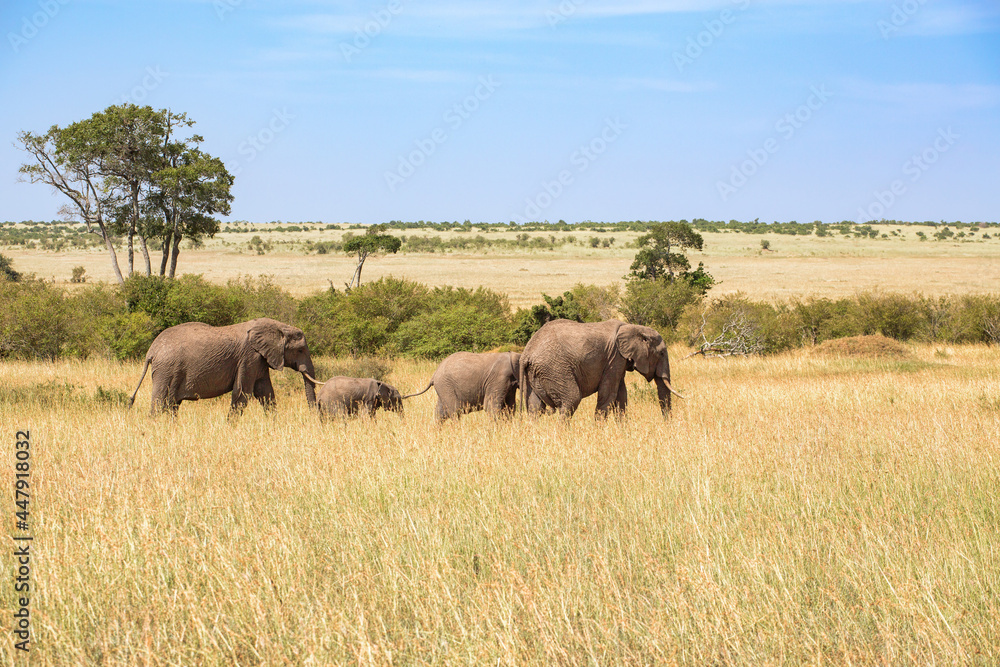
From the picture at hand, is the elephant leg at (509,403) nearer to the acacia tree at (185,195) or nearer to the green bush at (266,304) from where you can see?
the green bush at (266,304)

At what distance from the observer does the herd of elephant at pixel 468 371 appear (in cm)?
1085

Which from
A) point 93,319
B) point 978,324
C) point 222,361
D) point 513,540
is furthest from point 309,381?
point 978,324

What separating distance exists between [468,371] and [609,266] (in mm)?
63629

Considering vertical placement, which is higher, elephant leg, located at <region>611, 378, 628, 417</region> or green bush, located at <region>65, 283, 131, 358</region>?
green bush, located at <region>65, 283, 131, 358</region>

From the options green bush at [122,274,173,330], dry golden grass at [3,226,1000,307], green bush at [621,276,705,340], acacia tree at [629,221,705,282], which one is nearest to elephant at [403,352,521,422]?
green bush at [122,274,173,330]

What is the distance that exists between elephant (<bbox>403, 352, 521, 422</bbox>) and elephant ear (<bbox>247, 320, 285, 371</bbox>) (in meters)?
2.49

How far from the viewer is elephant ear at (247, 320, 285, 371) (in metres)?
11.8

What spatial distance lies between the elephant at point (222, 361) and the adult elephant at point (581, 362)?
3572mm

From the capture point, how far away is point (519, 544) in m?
5.29

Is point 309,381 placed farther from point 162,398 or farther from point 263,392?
point 162,398

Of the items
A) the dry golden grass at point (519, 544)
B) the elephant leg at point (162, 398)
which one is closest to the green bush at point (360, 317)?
the elephant leg at point (162, 398)

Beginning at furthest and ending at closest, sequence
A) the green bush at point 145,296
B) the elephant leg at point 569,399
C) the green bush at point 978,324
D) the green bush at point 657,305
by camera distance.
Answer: the green bush at point 657,305 < the green bush at point 978,324 < the green bush at point 145,296 < the elephant leg at point 569,399

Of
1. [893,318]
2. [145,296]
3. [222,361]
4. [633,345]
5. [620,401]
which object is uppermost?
[145,296]

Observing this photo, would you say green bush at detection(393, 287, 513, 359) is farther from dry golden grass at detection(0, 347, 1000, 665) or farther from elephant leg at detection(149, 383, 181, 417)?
dry golden grass at detection(0, 347, 1000, 665)
